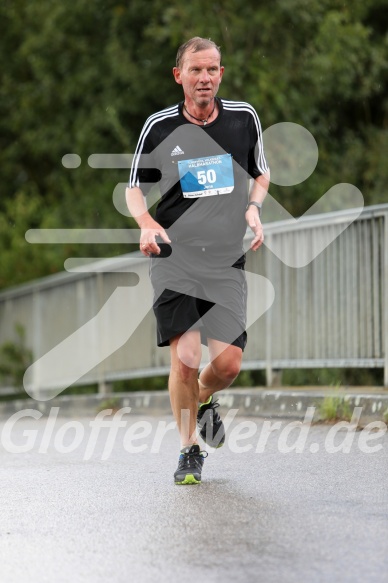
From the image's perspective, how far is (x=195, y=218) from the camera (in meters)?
6.70

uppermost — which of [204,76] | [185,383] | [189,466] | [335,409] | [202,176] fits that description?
[204,76]

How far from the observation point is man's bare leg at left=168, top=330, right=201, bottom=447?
6.63 m

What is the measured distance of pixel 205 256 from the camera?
6.74 m

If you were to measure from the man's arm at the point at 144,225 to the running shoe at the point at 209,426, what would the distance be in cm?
115

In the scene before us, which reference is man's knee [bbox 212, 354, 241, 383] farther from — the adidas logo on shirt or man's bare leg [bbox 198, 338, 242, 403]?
the adidas logo on shirt

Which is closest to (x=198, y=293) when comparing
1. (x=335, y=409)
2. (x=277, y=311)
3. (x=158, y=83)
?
(x=335, y=409)

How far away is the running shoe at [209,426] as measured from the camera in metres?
7.31

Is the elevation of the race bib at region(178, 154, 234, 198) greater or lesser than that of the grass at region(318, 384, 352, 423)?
greater

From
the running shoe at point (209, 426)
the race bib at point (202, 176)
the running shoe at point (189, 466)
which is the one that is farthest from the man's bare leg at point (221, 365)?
the race bib at point (202, 176)

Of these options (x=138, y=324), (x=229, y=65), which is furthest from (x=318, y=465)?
(x=229, y=65)

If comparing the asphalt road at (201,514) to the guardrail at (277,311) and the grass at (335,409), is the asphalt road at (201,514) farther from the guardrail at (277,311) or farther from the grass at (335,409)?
the guardrail at (277,311)

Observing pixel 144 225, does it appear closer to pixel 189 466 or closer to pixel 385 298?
pixel 189 466

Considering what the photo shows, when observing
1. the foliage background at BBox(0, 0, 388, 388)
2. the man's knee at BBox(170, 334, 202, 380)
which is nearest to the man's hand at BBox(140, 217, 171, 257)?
the man's knee at BBox(170, 334, 202, 380)

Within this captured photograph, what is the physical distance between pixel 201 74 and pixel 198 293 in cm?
113
